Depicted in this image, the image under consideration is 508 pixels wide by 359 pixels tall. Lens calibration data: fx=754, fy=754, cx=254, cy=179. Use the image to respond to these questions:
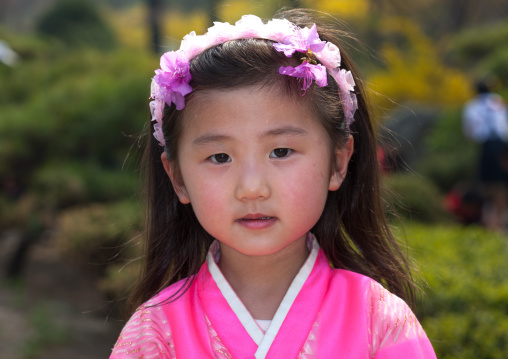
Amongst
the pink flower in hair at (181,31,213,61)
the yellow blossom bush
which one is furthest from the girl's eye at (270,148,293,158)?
the yellow blossom bush

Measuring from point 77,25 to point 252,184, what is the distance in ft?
51.7

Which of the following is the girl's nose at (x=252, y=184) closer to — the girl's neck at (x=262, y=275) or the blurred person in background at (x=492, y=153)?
the girl's neck at (x=262, y=275)

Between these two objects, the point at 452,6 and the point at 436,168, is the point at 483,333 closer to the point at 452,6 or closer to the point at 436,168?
the point at 436,168

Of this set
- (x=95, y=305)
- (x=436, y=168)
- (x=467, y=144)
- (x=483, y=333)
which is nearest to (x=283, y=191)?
(x=483, y=333)

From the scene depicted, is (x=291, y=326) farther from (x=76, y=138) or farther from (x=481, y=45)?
(x=481, y=45)

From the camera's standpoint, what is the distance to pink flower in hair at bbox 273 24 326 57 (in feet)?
6.14

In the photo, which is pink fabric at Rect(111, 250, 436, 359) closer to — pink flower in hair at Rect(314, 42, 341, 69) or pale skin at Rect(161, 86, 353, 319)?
pale skin at Rect(161, 86, 353, 319)

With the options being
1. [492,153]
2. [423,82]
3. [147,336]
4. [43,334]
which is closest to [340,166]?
[147,336]

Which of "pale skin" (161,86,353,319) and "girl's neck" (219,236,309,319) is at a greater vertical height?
"pale skin" (161,86,353,319)

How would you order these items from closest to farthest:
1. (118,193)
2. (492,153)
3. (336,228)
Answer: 1. (336,228)
2. (118,193)
3. (492,153)

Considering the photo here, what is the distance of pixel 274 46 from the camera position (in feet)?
6.12

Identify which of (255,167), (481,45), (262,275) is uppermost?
(481,45)

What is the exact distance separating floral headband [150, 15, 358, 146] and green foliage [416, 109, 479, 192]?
817 centimetres

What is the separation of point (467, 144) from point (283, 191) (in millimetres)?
9816
